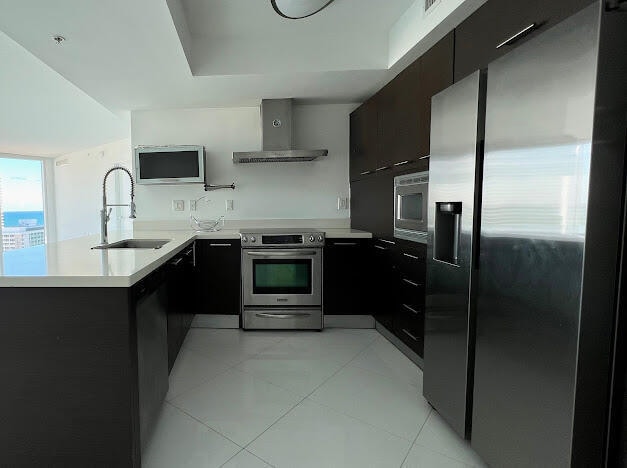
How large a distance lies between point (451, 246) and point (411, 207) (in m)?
0.71

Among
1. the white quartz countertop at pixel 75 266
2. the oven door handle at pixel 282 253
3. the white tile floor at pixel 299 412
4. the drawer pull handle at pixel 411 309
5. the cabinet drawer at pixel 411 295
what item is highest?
the white quartz countertop at pixel 75 266

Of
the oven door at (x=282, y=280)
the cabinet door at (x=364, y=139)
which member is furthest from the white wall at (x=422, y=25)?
the oven door at (x=282, y=280)

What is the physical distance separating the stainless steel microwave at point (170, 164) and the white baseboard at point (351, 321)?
1839 millimetres

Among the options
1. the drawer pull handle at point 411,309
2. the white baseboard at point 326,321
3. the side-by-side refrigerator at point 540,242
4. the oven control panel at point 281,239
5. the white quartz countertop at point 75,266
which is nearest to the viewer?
the side-by-side refrigerator at point 540,242

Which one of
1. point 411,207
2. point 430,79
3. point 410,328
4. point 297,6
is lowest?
point 410,328

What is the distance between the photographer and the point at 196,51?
94.5 inches

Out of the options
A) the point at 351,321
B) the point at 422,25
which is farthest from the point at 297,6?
the point at 351,321

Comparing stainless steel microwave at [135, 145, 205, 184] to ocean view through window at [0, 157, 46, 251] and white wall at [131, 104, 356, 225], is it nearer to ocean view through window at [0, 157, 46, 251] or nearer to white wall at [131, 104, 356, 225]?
white wall at [131, 104, 356, 225]

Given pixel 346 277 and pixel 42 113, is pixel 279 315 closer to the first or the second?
pixel 346 277

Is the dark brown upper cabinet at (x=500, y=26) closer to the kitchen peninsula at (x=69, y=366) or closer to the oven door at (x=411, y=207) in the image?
the oven door at (x=411, y=207)

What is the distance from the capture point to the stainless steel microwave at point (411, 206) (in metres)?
2.04

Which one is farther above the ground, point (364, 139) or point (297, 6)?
point (297, 6)

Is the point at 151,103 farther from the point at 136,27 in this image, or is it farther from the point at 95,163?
the point at 95,163

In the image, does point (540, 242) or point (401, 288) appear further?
point (401, 288)
